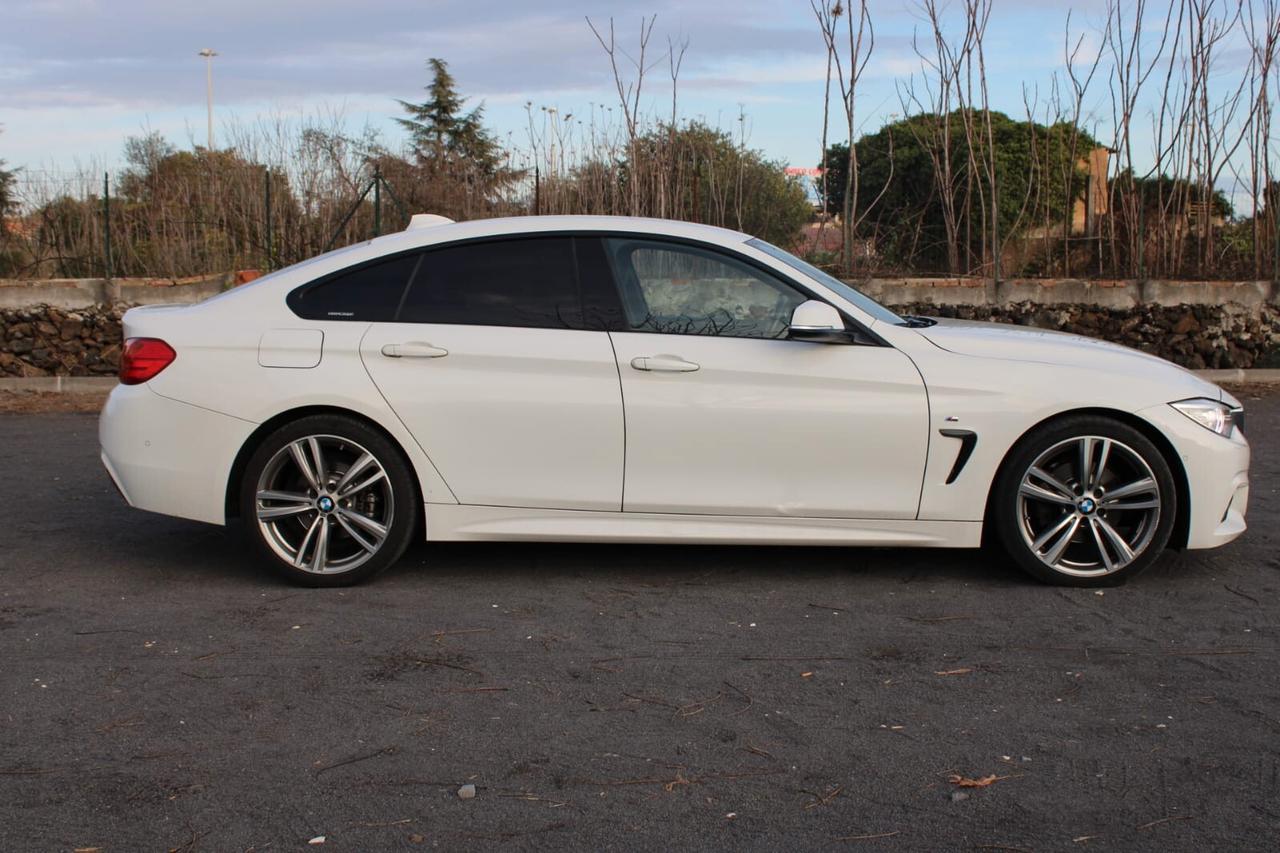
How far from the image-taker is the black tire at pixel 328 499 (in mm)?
5402

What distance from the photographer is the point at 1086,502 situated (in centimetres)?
541

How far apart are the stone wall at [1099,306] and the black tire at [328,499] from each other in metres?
8.95

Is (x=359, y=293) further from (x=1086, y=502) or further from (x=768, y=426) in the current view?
(x=1086, y=502)

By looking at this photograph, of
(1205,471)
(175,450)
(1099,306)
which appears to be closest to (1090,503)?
(1205,471)

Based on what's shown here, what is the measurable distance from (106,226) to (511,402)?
10325 mm

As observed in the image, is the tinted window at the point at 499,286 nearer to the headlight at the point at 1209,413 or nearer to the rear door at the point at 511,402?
the rear door at the point at 511,402

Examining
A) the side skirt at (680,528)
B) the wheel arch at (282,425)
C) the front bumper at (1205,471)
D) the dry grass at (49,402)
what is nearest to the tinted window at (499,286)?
the wheel arch at (282,425)

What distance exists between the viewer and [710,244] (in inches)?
217

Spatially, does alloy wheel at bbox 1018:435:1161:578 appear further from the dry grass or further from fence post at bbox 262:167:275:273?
fence post at bbox 262:167:275:273

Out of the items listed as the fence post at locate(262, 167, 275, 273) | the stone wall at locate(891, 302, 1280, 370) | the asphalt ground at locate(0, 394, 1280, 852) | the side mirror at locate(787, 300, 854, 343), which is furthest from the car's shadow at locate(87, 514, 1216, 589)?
the fence post at locate(262, 167, 275, 273)

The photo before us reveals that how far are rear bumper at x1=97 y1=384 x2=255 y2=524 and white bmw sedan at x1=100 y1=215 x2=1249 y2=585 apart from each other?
0.01 meters

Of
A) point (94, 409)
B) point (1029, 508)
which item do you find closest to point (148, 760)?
point (1029, 508)

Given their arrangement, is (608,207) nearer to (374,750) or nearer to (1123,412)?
→ (1123,412)

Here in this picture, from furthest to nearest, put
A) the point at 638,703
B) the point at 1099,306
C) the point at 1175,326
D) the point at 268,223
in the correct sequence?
the point at 268,223 < the point at 1099,306 < the point at 1175,326 < the point at 638,703
